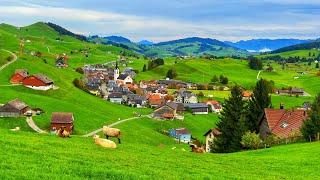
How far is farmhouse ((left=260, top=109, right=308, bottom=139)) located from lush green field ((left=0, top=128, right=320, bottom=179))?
39.5m

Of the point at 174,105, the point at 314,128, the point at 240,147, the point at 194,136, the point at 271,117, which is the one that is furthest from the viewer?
the point at 174,105

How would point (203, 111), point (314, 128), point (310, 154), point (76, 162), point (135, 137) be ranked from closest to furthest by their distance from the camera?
1. point (76, 162)
2. point (310, 154)
3. point (314, 128)
4. point (135, 137)
5. point (203, 111)

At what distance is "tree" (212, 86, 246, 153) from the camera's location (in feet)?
227

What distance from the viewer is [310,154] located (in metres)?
42.1

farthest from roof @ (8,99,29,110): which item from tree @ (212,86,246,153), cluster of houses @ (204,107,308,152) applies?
tree @ (212,86,246,153)

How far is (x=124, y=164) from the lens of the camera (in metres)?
25.5

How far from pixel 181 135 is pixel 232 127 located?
203ft

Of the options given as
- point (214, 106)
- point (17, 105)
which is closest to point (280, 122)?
point (17, 105)

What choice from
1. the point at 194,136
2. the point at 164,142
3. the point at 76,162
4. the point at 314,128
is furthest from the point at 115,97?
the point at 76,162

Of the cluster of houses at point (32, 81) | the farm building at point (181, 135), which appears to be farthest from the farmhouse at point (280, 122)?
the cluster of houses at point (32, 81)

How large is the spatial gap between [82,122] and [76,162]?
94580mm

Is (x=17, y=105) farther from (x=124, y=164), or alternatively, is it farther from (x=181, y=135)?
(x=124, y=164)

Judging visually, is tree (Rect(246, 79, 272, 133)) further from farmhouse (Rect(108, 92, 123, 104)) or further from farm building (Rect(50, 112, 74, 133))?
farmhouse (Rect(108, 92, 123, 104))

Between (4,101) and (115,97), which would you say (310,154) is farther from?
(115,97)
